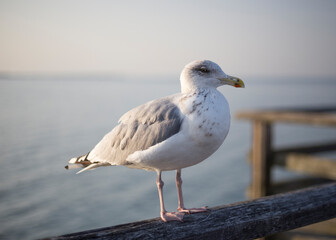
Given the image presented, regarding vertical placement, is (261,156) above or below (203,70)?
below

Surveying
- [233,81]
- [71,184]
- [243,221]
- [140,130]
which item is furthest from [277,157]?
[71,184]

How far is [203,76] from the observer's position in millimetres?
2162

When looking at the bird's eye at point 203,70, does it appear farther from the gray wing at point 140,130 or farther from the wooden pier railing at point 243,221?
the wooden pier railing at point 243,221

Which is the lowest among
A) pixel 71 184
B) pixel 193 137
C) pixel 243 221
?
pixel 71 184

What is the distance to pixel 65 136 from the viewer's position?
1295 centimetres

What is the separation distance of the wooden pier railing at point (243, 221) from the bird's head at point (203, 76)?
0.84m

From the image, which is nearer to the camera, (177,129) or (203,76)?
(177,129)

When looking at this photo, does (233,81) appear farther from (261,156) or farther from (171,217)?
(261,156)

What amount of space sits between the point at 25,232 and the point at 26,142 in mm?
4289

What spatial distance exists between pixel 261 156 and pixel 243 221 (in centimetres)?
417

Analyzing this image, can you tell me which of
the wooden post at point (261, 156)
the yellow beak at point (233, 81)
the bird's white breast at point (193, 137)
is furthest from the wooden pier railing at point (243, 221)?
the wooden post at point (261, 156)

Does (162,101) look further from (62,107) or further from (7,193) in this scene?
(62,107)

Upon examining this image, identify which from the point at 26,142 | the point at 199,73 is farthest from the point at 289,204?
the point at 26,142

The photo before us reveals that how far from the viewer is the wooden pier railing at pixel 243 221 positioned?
192 centimetres
